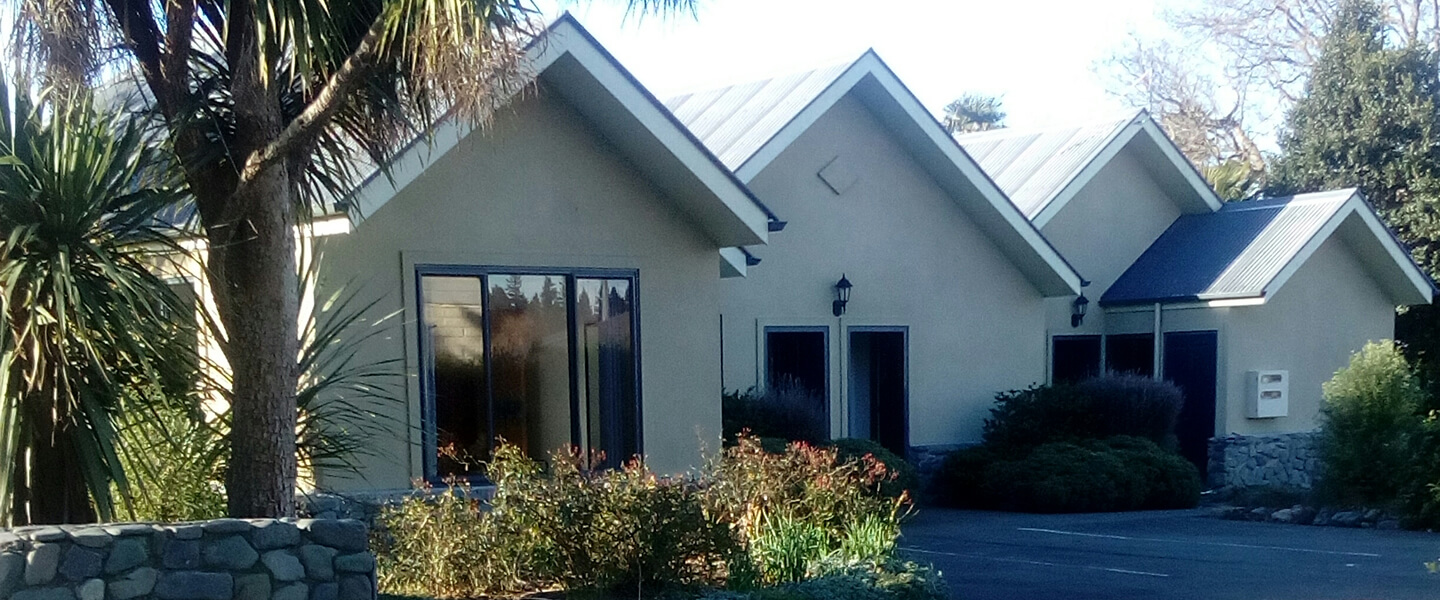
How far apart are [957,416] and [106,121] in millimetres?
14385

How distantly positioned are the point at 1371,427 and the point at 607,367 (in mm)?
9298

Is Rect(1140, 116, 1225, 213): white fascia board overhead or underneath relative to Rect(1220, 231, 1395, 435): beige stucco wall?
overhead

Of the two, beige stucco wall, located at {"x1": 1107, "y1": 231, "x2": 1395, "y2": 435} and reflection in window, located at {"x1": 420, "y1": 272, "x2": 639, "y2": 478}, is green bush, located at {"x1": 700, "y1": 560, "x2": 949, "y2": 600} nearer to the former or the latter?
reflection in window, located at {"x1": 420, "y1": 272, "x2": 639, "y2": 478}

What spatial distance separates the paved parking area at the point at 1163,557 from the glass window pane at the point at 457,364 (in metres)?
4.11

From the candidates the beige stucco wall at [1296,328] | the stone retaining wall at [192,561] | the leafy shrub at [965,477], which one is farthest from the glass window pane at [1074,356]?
the stone retaining wall at [192,561]

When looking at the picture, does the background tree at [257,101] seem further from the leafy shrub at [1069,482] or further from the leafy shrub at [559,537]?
the leafy shrub at [1069,482]

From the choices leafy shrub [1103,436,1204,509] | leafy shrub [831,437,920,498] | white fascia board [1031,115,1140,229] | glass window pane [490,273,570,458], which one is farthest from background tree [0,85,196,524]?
white fascia board [1031,115,1140,229]

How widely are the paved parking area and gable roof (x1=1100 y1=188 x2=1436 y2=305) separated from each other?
4.58 meters

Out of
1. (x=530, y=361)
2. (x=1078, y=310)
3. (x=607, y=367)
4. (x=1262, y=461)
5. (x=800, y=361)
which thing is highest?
(x=530, y=361)

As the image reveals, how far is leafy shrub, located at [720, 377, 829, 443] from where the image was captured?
17.2 meters

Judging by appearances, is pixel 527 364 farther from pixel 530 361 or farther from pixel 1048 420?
pixel 1048 420

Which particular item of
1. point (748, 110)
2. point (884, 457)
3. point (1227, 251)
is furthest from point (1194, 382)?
point (748, 110)

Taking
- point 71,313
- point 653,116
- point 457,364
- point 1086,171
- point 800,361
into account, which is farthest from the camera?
point 1086,171

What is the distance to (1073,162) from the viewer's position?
22.5 m
